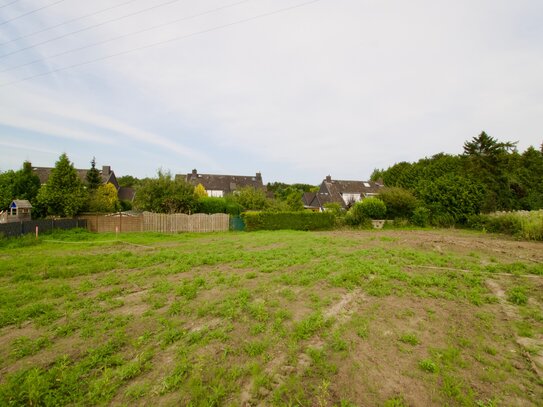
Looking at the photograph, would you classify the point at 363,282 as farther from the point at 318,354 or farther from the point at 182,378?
the point at 182,378

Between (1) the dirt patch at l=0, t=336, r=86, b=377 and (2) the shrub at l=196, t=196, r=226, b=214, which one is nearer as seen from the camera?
(1) the dirt patch at l=0, t=336, r=86, b=377

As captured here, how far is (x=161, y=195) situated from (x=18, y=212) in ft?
40.5

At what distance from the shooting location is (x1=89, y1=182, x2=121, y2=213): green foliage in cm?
2492

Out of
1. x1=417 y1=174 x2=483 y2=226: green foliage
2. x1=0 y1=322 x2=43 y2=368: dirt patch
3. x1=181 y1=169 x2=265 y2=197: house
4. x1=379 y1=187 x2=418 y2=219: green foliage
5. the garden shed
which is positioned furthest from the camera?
x1=181 y1=169 x2=265 y2=197: house

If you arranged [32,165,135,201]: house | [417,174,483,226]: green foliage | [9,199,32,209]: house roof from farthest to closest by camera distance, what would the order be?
1. [32,165,135,201]: house
2. [417,174,483,226]: green foliage
3. [9,199,32,209]: house roof

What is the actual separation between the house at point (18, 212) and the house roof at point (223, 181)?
33.0 meters

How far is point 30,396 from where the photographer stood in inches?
110

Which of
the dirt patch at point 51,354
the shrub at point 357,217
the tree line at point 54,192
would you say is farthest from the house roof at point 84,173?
the dirt patch at point 51,354

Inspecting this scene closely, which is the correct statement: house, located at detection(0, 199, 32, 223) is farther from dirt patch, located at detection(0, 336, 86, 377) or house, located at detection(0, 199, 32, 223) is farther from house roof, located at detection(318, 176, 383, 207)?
house roof, located at detection(318, 176, 383, 207)

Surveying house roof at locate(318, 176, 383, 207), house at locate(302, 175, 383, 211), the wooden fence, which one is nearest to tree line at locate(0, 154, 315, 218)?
the wooden fence

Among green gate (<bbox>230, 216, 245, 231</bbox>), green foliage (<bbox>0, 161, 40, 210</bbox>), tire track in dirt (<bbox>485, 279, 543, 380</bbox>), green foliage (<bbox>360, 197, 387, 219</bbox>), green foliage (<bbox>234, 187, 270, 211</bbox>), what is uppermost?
green foliage (<bbox>0, 161, 40, 210</bbox>)

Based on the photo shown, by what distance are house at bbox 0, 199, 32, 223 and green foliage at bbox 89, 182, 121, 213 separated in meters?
4.80

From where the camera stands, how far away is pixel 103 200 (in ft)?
97.1

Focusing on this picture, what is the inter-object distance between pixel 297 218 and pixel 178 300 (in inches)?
699
